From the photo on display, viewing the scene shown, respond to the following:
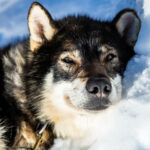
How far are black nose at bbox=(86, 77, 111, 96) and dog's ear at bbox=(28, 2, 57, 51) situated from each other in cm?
116

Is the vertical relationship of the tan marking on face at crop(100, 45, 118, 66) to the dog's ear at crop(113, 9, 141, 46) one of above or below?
below

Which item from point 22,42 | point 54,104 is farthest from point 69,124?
point 22,42

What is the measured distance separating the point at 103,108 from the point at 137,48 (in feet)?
3.45

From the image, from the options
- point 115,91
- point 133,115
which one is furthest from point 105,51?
point 133,115

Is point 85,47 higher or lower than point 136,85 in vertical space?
higher

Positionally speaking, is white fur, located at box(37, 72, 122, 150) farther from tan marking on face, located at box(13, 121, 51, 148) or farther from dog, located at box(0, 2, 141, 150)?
tan marking on face, located at box(13, 121, 51, 148)

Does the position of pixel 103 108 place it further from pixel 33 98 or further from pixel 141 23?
pixel 141 23

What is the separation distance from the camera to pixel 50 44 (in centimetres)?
364

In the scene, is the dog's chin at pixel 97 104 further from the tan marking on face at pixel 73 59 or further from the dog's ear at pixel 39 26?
the dog's ear at pixel 39 26

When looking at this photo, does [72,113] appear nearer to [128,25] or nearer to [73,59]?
[73,59]

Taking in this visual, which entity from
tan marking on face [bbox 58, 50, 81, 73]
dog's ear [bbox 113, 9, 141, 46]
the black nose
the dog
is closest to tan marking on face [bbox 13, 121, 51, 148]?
the dog

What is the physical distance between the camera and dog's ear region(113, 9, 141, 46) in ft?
12.0

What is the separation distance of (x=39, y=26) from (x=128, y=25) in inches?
51.6

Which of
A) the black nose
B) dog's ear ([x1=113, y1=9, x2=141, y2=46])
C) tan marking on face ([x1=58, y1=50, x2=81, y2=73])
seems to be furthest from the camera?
dog's ear ([x1=113, y1=9, x2=141, y2=46])
